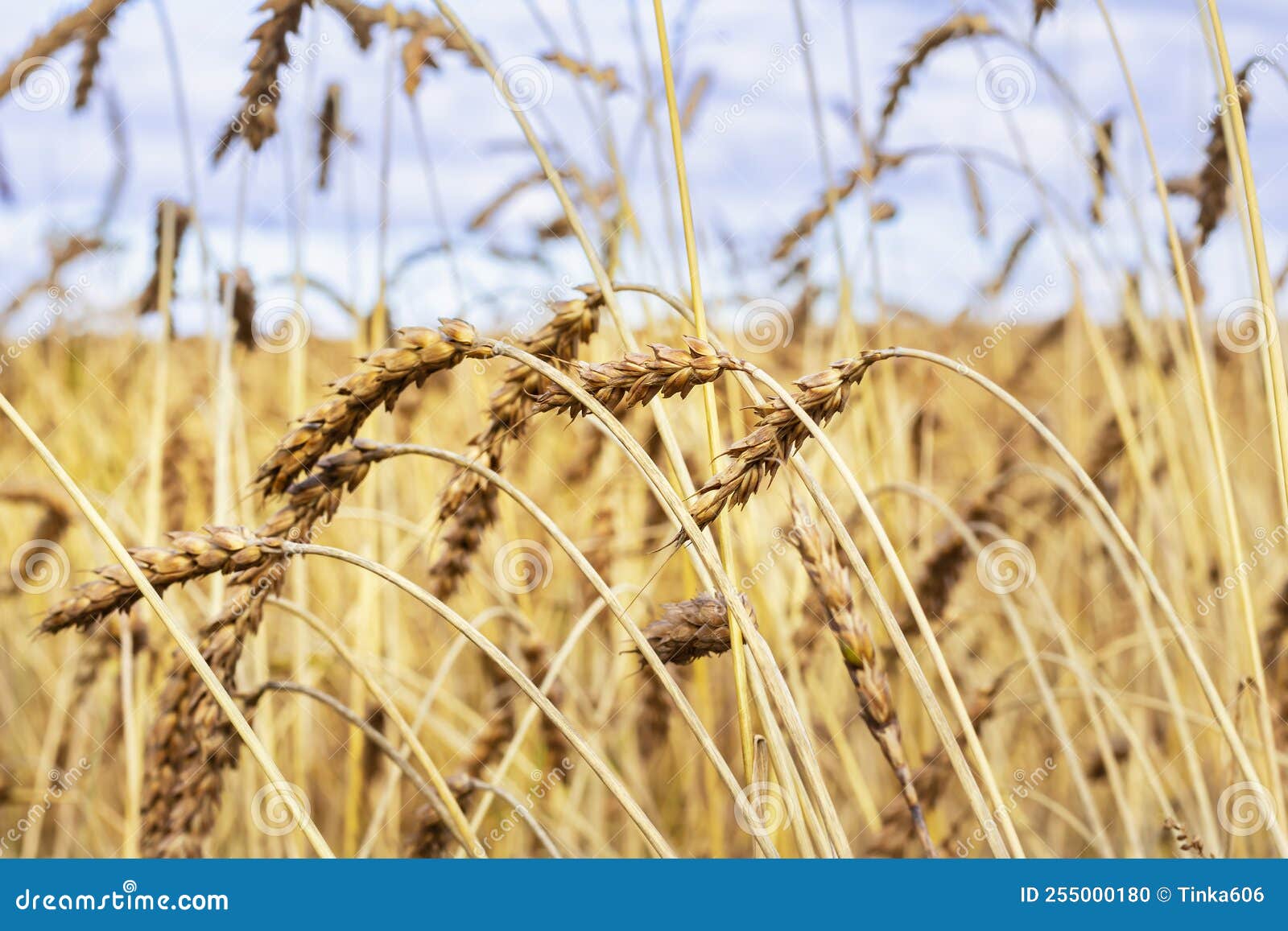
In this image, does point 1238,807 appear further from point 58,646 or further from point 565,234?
point 58,646

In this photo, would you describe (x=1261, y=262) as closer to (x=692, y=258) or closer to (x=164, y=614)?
(x=692, y=258)

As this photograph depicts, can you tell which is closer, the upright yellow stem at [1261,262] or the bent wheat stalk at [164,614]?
the bent wheat stalk at [164,614]

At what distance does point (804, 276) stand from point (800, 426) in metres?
1.67

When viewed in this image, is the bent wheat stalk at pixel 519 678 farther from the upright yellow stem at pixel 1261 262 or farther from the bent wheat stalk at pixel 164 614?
the upright yellow stem at pixel 1261 262

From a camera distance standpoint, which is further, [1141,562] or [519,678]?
[1141,562]

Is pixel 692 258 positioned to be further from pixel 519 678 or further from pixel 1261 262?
pixel 1261 262

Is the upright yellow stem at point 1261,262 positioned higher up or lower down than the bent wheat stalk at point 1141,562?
higher up

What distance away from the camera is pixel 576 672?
2.25 meters

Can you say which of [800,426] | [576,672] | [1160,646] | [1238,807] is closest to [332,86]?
[576,672]

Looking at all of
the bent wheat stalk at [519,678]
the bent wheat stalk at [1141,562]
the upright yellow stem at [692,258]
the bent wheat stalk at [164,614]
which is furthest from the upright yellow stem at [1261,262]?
the bent wheat stalk at [164,614]

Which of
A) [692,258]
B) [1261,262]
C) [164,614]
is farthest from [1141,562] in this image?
[164,614]

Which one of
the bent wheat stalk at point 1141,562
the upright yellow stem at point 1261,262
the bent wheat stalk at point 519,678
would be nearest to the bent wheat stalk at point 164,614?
the bent wheat stalk at point 519,678

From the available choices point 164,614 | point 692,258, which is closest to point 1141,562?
point 692,258

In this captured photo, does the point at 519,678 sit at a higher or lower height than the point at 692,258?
lower
